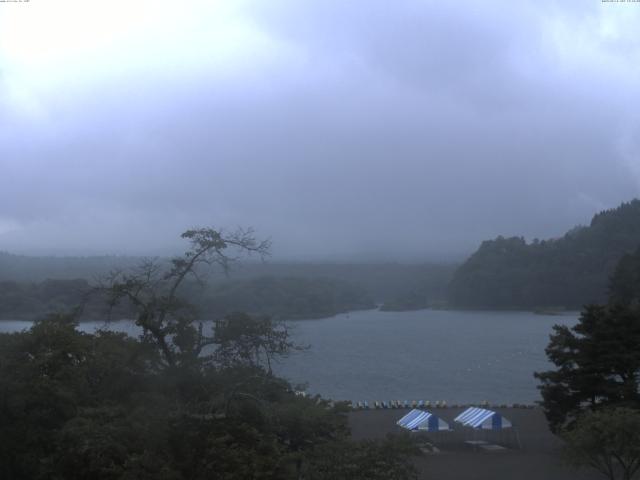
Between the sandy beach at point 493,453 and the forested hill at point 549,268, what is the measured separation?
48086 millimetres

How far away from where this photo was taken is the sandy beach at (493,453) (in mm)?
15023

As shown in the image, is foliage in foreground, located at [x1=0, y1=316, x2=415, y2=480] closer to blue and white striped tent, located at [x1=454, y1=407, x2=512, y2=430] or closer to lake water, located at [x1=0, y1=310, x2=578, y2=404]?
lake water, located at [x1=0, y1=310, x2=578, y2=404]

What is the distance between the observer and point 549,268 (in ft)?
233

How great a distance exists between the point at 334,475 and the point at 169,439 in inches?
68.8

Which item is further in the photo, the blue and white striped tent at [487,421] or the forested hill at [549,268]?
the forested hill at [549,268]

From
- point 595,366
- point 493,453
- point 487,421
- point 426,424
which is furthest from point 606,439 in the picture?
point 426,424

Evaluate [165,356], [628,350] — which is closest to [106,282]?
[165,356]

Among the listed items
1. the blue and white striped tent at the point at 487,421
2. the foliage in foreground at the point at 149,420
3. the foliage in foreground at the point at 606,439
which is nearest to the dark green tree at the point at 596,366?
the blue and white striped tent at the point at 487,421

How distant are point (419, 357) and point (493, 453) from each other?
24.3 metres

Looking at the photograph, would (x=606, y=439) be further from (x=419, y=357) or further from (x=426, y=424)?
(x=419, y=357)

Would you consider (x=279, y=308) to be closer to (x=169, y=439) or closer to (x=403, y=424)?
(x=403, y=424)

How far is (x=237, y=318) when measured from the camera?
1040 cm

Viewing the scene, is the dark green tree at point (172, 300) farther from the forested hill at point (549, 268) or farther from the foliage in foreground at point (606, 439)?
the forested hill at point (549, 268)

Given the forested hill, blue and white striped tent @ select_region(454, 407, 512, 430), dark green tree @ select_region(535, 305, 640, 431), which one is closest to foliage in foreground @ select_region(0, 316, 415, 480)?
dark green tree @ select_region(535, 305, 640, 431)
